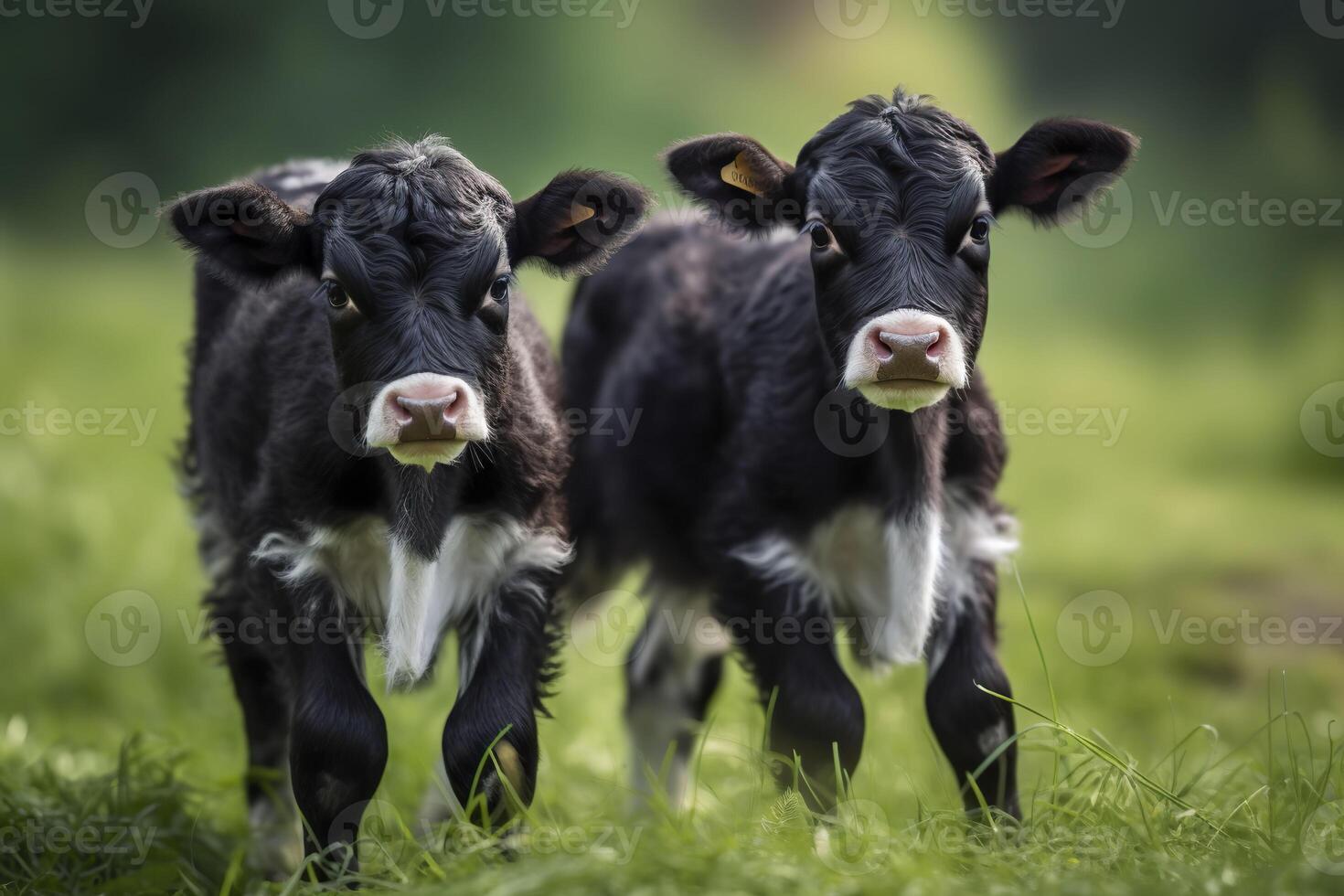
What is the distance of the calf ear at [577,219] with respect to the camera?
5.62 metres

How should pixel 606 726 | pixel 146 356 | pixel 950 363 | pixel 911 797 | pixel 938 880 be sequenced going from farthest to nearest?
pixel 146 356 < pixel 606 726 < pixel 911 797 < pixel 950 363 < pixel 938 880

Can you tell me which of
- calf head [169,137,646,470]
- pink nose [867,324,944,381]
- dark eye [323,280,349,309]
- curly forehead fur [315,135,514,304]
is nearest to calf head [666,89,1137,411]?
pink nose [867,324,944,381]

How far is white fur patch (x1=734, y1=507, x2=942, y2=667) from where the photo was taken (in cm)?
582

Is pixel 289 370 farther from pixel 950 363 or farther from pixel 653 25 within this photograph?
pixel 653 25

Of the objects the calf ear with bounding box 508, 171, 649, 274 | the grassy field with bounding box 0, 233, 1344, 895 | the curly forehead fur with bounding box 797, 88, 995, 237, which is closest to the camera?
the grassy field with bounding box 0, 233, 1344, 895

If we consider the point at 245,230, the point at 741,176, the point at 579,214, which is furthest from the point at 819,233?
the point at 245,230

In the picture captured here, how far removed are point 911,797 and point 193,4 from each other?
41.0 feet

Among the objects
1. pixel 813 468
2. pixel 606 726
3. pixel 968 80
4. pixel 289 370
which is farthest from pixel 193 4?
pixel 813 468

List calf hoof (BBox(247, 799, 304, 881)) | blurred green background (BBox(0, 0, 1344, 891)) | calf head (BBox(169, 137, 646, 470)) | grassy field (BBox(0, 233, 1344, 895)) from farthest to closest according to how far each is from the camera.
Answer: blurred green background (BBox(0, 0, 1344, 891))
calf hoof (BBox(247, 799, 304, 881))
calf head (BBox(169, 137, 646, 470))
grassy field (BBox(0, 233, 1344, 895))

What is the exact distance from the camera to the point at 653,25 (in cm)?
1609

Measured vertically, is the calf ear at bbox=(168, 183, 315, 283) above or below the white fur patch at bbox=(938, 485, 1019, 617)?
above

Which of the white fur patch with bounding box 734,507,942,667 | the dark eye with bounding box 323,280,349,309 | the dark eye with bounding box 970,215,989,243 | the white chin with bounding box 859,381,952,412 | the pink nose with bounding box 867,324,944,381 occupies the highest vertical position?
the dark eye with bounding box 970,215,989,243

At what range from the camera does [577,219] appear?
18.8 ft

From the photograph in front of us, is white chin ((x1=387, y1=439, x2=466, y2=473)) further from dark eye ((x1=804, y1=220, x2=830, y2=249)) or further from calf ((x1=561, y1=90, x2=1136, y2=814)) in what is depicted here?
dark eye ((x1=804, y1=220, x2=830, y2=249))
